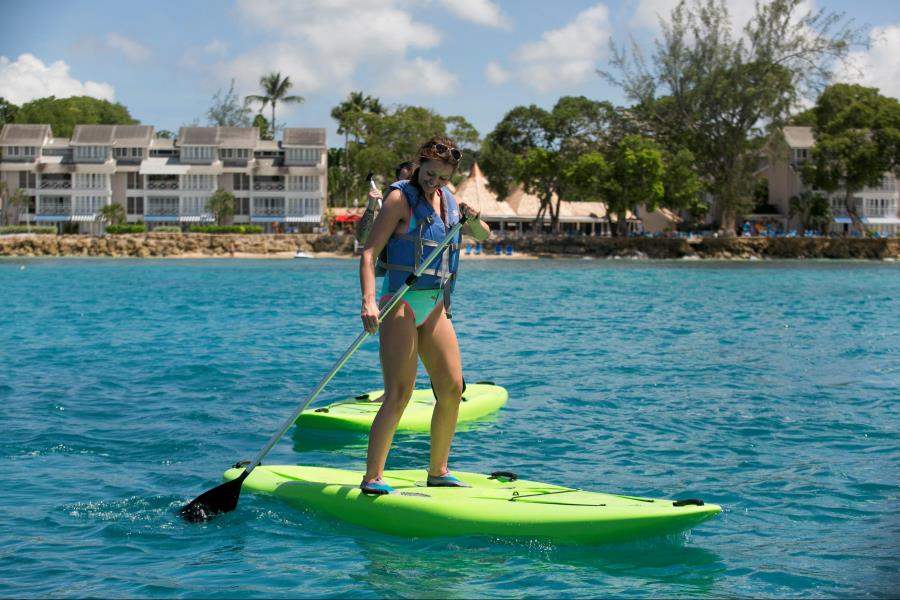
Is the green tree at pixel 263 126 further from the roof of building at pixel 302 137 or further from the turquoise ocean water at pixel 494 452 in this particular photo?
the turquoise ocean water at pixel 494 452

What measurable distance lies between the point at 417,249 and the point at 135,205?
293ft

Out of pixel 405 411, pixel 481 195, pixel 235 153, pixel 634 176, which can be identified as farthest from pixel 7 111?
pixel 405 411

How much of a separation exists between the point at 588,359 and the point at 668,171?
62.4 metres

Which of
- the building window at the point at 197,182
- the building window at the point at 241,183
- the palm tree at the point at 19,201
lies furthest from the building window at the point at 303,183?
the palm tree at the point at 19,201

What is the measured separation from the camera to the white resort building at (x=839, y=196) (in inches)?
3479

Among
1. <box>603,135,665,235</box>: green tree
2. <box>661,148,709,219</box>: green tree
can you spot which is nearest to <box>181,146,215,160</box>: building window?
<box>603,135,665,235</box>: green tree

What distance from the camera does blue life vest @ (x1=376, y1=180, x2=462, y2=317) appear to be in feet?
19.9

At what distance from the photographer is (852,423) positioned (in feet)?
33.6

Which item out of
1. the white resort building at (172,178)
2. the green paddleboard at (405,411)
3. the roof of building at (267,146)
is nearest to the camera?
the green paddleboard at (405,411)

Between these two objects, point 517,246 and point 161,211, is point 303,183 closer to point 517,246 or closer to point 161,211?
point 161,211

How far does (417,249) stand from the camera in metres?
Result: 6.07

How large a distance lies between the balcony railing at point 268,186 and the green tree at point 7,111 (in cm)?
3933

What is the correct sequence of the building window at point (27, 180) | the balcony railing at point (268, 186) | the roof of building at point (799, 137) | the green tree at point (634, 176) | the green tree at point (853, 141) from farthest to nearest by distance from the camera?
the building window at point (27, 180)
the balcony railing at point (268, 186)
the roof of building at point (799, 137)
the green tree at point (853, 141)
the green tree at point (634, 176)

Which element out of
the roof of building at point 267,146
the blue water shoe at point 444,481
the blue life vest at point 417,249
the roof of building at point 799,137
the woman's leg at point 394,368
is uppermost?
the roof of building at point 799,137
